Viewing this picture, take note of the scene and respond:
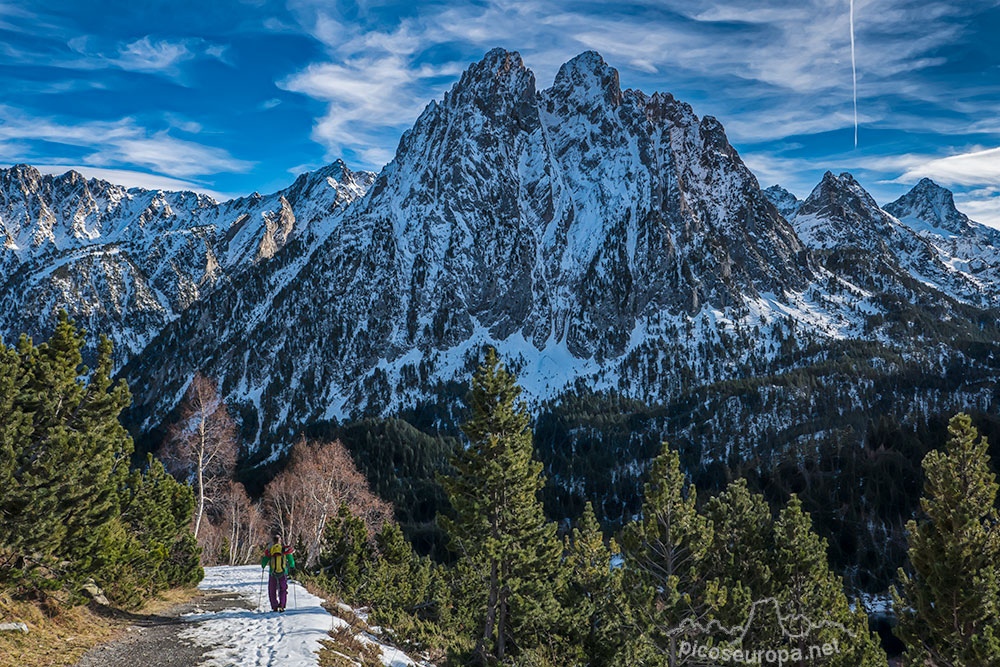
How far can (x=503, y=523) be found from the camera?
22.8m

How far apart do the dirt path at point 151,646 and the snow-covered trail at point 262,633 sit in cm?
36

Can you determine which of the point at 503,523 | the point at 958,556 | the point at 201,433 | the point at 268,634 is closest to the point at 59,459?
the point at 268,634

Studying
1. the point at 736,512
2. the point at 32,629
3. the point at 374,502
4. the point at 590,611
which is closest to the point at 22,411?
the point at 32,629

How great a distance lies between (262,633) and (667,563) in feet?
52.8

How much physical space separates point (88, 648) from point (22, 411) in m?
7.03

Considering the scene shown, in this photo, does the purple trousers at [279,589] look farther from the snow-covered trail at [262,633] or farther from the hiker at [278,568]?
the snow-covered trail at [262,633]

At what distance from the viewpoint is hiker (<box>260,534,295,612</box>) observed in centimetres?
2064

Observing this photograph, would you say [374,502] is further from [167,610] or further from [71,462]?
[71,462]

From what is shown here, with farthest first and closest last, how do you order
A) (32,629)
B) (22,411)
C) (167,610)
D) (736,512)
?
(736,512), (167,610), (22,411), (32,629)

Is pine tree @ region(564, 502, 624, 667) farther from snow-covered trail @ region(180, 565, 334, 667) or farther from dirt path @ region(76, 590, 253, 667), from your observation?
dirt path @ region(76, 590, 253, 667)

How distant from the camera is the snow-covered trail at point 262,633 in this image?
1552 centimetres

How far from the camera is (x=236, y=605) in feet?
75.0

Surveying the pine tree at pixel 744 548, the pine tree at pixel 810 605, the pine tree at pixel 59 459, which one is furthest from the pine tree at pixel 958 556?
the pine tree at pixel 59 459

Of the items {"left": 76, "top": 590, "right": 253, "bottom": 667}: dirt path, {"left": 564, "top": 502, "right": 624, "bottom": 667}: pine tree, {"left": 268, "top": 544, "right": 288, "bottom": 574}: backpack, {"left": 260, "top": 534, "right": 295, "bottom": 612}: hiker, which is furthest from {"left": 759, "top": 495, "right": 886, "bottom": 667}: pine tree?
{"left": 76, "top": 590, "right": 253, "bottom": 667}: dirt path
